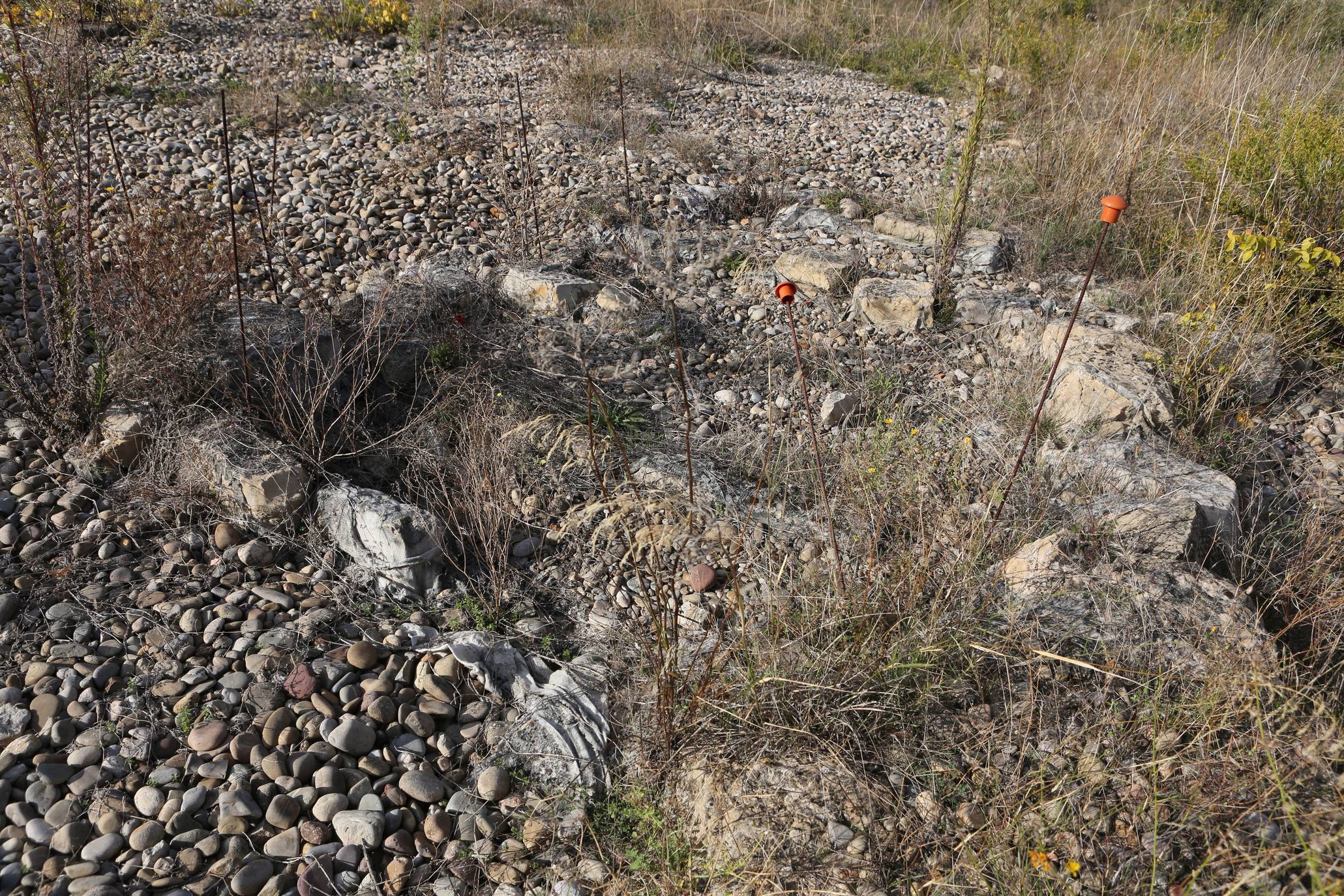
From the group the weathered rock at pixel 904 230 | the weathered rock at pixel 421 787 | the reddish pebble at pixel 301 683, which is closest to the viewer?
the weathered rock at pixel 421 787

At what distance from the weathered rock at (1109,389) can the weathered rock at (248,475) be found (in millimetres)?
2748

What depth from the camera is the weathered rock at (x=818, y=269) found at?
13.3 feet

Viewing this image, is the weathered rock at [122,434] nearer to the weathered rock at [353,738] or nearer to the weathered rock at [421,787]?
the weathered rock at [353,738]

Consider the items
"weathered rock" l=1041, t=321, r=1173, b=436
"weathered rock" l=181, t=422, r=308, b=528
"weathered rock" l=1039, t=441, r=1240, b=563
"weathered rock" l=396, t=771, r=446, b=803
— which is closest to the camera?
"weathered rock" l=396, t=771, r=446, b=803

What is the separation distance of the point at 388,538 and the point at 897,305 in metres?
2.44

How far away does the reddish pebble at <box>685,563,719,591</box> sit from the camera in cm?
262

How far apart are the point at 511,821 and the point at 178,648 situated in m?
1.06

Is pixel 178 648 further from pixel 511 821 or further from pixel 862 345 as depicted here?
pixel 862 345

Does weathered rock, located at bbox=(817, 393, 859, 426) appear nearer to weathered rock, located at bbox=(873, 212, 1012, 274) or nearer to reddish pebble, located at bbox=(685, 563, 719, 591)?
reddish pebble, located at bbox=(685, 563, 719, 591)

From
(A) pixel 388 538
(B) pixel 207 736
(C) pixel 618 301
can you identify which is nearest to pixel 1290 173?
(C) pixel 618 301

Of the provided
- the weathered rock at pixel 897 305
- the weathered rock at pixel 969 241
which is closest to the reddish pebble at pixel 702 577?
the weathered rock at pixel 897 305

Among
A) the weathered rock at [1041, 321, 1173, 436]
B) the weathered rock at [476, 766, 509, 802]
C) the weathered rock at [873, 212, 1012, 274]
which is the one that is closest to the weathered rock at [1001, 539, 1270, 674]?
the weathered rock at [1041, 321, 1173, 436]

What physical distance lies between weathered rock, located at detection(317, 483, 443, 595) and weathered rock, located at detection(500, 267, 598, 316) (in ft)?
4.76

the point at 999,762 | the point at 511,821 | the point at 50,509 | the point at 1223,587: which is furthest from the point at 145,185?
the point at 1223,587
